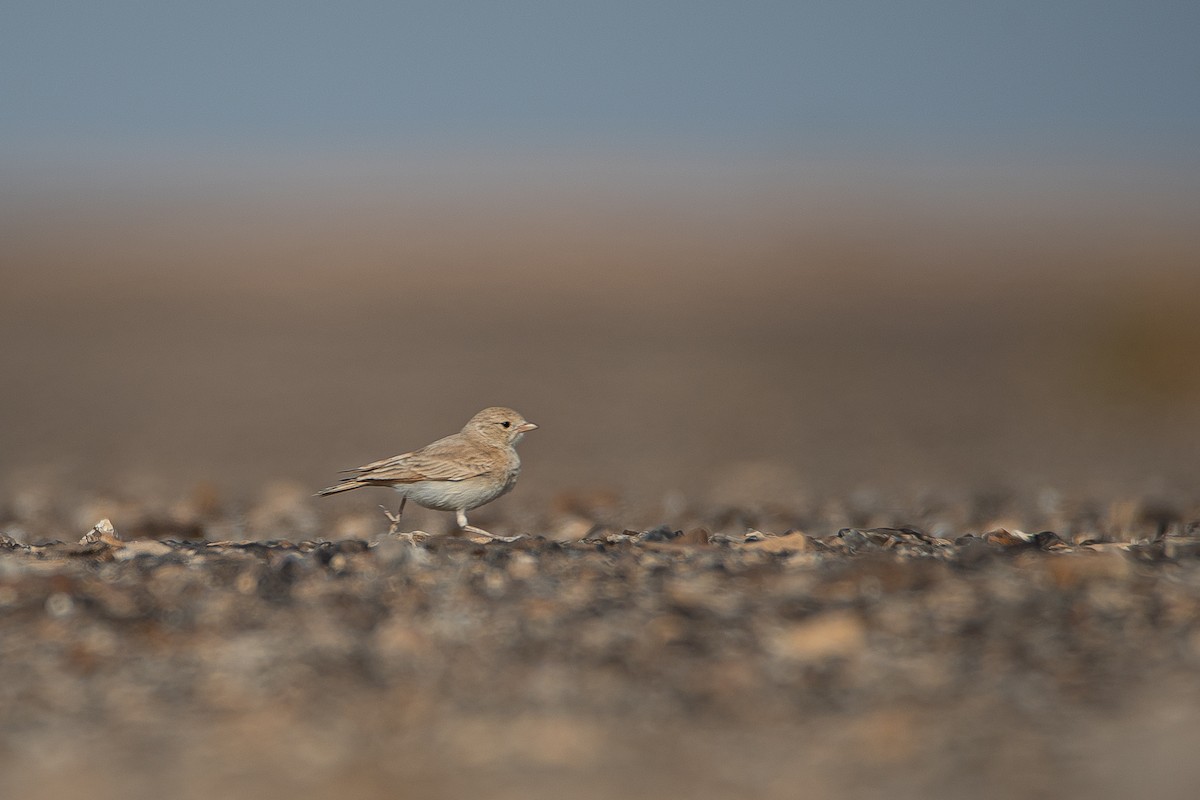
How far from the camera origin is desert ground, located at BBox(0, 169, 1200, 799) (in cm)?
512

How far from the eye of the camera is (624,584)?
6852mm

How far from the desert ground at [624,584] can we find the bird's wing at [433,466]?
395 mm

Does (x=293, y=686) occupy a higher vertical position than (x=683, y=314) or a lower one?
higher

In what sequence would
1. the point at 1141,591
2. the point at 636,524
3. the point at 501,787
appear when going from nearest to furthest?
1. the point at 501,787
2. the point at 1141,591
3. the point at 636,524

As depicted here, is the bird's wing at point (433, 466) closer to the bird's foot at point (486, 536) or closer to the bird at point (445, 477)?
the bird at point (445, 477)

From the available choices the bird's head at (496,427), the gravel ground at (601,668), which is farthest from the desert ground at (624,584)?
the bird's head at (496,427)

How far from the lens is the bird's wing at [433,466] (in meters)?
9.43

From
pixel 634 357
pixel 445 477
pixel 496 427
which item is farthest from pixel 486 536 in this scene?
pixel 634 357

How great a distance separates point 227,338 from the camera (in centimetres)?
3709

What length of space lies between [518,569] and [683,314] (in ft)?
119

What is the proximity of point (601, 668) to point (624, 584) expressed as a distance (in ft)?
3.40

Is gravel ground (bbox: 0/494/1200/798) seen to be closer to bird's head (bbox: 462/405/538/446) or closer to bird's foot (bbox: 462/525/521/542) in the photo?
bird's foot (bbox: 462/525/521/542)

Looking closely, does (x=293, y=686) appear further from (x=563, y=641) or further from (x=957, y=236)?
(x=957, y=236)

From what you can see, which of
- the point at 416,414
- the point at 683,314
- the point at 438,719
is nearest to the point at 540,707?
the point at 438,719
